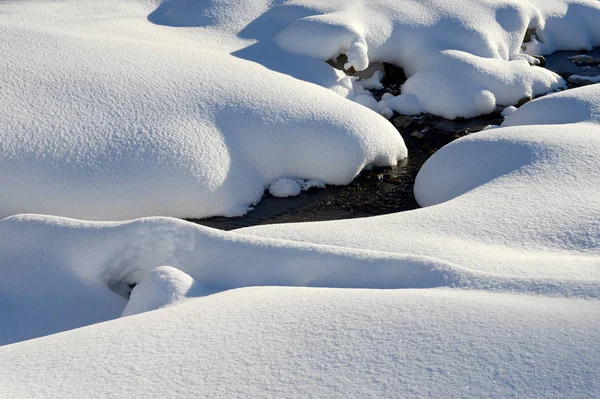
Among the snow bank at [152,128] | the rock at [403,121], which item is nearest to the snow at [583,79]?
the rock at [403,121]

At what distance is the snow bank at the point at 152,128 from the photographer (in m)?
5.74

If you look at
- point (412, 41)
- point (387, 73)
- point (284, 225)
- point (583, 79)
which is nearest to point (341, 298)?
point (284, 225)

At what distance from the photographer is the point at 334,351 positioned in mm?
2947

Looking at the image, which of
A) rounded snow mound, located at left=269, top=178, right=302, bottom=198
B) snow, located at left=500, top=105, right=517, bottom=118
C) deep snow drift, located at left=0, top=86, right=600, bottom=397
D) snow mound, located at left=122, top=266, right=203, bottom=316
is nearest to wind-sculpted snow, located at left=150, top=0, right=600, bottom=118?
snow, located at left=500, top=105, right=517, bottom=118

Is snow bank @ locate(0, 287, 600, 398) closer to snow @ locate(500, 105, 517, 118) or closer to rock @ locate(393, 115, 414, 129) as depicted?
rock @ locate(393, 115, 414, 129)

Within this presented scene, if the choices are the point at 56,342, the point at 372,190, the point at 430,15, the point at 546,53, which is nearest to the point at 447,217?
the point at 372,190

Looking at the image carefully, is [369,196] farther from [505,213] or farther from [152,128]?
[152,128]

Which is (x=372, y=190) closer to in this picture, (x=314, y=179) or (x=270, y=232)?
(x=314, y=179)

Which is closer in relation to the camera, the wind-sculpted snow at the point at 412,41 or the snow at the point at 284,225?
the snow at the point at 284,225

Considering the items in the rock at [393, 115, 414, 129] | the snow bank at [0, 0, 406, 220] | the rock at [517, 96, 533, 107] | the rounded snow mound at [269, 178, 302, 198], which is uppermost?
the snow bank at [0, 0, 406, 220]

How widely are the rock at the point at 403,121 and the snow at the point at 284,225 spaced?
0.18 metres

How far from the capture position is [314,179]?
21.4 feet

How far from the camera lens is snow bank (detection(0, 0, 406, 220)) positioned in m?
5.74

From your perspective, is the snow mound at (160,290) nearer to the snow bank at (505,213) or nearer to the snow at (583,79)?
the snow bank at (505,213)
